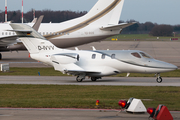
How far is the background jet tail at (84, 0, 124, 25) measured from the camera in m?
43.2

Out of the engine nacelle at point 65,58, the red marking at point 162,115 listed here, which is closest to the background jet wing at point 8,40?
the engine nacelle at point 65,58

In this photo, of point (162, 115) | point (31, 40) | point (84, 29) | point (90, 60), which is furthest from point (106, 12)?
point (162, 115)

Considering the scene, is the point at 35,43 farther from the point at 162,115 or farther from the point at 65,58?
the point at 162,115

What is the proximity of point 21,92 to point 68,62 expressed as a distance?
6264 mm

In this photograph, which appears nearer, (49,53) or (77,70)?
(77,70)

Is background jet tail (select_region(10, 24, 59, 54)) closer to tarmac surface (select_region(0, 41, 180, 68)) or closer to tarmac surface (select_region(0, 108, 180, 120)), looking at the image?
tarmac surface (select_region(0, 108, 180, 120))

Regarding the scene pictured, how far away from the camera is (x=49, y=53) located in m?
26.1

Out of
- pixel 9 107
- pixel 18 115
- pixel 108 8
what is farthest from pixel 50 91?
pixel 108 8

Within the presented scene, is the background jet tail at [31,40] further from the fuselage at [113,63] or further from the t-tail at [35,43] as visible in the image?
the fuselage at [113,63]

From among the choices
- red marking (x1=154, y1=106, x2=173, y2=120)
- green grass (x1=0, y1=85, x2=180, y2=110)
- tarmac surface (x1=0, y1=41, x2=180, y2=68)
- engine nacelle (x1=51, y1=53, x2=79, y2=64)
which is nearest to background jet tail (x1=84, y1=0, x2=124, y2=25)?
tarmac surface (x1=0, y1=41, x2=180, y2=68)

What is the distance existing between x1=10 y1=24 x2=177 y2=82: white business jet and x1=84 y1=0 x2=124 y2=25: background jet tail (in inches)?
736

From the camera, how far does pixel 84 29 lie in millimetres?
44625

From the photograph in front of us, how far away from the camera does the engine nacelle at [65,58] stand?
24969 mm

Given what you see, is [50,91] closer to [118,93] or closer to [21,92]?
[21,92]
